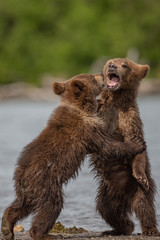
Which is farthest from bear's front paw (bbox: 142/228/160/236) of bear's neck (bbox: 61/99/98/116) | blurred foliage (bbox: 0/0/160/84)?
blurred foliage (bbox: 0/0/160/84)

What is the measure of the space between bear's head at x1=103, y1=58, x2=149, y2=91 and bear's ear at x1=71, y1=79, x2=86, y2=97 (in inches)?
20.1

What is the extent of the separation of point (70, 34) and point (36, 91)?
460 inches

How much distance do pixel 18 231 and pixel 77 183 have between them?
3.82 m

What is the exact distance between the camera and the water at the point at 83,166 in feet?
28.5

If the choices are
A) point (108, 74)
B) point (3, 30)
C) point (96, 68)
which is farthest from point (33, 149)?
point (3, 30)

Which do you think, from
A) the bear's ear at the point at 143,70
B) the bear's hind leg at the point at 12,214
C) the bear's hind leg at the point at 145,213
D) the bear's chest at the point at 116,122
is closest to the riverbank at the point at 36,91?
the bear's ear at the point at 143,70

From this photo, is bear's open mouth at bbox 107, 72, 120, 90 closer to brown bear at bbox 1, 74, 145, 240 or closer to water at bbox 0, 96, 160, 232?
brown bear at bbox 1, 74, 145, 240

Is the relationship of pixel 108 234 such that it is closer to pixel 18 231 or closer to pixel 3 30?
pixel 18 231

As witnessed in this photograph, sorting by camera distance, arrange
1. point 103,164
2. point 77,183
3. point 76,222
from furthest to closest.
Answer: point 77,183
point 76,222
point 103,164

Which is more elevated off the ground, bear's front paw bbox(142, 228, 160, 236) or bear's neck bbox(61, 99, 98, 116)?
bear's neck bbox(61, 99, 98, 116)

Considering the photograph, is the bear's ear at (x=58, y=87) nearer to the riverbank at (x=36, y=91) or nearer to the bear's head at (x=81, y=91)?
the bear's head at (x=81, y=91)

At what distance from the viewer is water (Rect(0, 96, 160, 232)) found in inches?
341

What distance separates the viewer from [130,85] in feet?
24.9

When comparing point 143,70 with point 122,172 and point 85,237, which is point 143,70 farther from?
point 85,237
